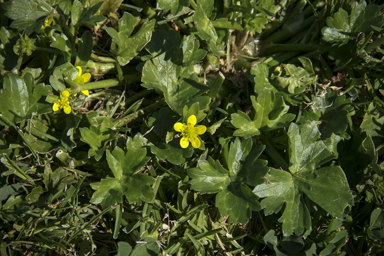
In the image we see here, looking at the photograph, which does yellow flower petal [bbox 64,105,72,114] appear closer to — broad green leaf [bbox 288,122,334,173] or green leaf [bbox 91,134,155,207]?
green leaf [bbox 91,134,155,207]

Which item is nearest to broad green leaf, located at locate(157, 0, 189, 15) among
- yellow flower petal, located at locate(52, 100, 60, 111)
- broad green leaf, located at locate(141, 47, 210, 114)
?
broad green leaf, located at locate(141, 47, 210, 114)

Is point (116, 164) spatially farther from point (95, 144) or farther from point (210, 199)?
point (210, 199)

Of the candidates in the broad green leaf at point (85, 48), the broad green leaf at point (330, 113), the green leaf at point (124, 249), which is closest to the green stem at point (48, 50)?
the broad green leaf at point (85, 48)

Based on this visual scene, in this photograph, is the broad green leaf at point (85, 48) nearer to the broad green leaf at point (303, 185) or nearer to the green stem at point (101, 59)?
the green stem at point (101, 59)

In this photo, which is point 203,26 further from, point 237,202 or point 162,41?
point 237,202

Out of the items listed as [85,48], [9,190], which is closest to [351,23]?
[85,48]

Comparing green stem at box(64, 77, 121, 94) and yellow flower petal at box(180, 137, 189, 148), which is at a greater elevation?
green stem at box(64, 77, 121, 94)
